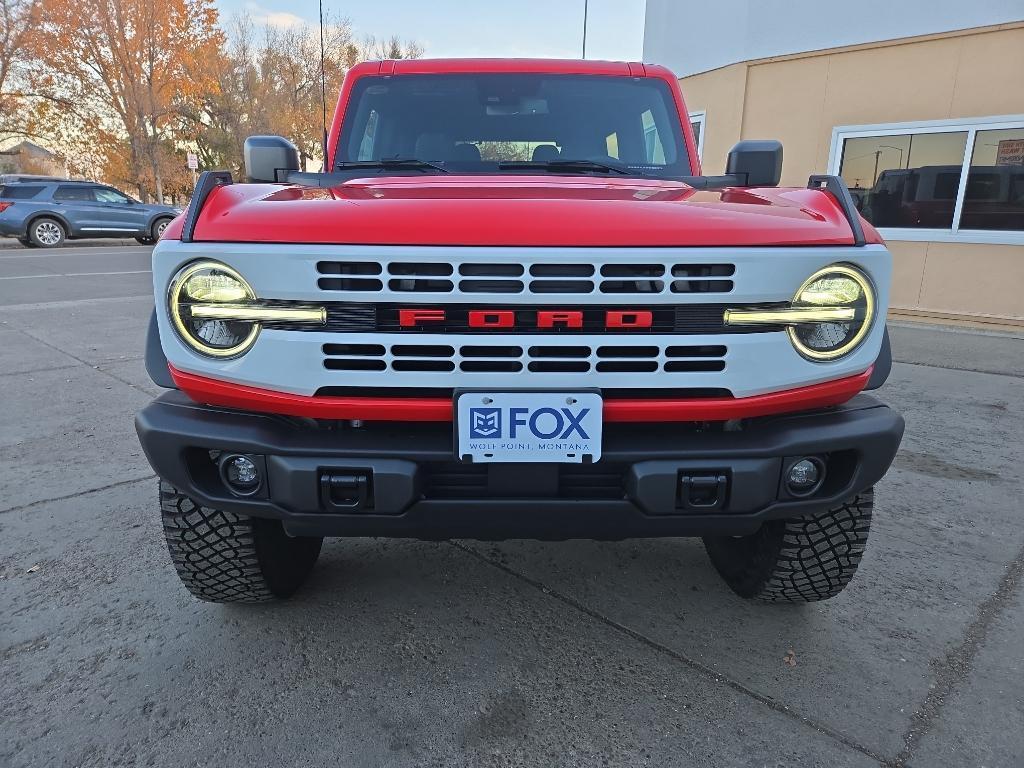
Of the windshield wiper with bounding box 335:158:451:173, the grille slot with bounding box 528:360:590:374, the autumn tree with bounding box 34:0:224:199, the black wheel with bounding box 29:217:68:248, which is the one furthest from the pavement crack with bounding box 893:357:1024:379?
the autumn tree with bounding box 34:0:224:199

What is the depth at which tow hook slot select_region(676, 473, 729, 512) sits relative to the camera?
64.1 inches

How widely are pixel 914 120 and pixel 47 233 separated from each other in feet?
59.0

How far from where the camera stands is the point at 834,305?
169 cm

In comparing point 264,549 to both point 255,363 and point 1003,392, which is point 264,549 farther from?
point 1003,392

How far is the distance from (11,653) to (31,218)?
17.5m

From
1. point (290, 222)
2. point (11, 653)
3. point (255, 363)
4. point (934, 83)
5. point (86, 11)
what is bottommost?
Answer: point (11, 653)

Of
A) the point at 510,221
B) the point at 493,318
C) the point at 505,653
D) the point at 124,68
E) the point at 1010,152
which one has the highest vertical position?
the point at 124,68

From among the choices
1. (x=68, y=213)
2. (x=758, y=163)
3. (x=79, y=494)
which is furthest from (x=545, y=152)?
Answer: (x=68, y=213)

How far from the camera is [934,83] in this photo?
7914 mm

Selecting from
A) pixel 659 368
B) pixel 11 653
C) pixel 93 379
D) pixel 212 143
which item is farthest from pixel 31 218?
pixel 212 143

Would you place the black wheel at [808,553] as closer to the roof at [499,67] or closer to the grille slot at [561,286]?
the grille slot at [561,286]

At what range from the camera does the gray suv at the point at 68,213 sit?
15672 mm

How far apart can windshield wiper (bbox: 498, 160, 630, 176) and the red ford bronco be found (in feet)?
2.92

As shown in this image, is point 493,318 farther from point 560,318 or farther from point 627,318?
point 627,318
